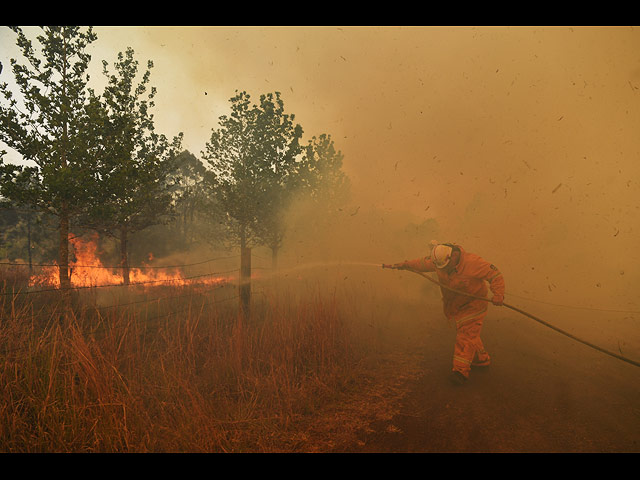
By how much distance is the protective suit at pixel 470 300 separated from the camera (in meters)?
4.60

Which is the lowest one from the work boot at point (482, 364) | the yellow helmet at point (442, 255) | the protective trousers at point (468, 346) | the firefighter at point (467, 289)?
the work boot at point (482, 364)

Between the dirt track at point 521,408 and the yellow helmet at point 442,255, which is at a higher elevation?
the yellow helmet at point 442,255

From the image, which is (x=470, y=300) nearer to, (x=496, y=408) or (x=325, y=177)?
(x=496, y=408)

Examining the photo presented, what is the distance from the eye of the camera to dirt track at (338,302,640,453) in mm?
2963

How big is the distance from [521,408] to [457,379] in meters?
0.82

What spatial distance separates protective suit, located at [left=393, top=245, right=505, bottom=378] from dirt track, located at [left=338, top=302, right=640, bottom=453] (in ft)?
1.31

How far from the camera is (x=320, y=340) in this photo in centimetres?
478

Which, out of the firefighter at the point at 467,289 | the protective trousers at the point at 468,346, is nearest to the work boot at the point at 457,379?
the protective trousers at the point at 468,346

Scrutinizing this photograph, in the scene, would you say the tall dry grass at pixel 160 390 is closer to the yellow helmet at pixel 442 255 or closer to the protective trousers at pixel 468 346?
the protective trousers at pixel 468 346

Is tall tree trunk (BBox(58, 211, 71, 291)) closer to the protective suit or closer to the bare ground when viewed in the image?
the bare ground

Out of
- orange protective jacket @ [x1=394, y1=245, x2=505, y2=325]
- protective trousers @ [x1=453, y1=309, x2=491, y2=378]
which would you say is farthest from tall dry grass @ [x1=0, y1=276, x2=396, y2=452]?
orange protective jacket @ [x1=394, y1=245, x2=505, y2=325]

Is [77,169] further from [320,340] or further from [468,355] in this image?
[468,355]

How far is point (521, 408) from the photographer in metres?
3.62
